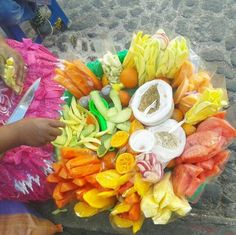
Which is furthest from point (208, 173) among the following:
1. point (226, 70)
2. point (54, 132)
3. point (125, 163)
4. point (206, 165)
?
point (226, 70)

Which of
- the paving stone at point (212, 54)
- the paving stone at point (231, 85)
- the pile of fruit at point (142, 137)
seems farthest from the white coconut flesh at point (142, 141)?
the paving stone at point (212, 54)

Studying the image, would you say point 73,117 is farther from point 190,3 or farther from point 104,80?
point 190,3

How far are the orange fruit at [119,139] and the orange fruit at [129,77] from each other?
0.20 m

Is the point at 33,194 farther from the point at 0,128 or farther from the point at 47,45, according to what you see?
the point at 47,45

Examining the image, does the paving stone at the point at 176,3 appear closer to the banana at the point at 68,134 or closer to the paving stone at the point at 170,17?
the paving stone at the point at 170,17

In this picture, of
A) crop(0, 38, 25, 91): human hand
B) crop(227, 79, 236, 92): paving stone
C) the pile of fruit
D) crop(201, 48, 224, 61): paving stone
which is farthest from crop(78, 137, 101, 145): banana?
crop(201, 48, 224, 61): paving stone

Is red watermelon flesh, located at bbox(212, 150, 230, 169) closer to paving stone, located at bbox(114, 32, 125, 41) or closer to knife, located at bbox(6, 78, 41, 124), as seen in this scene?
knife, located at bbox(6, 78, 41, 124)

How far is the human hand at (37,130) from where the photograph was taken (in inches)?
60.0

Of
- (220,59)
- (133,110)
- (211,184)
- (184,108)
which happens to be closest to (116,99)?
(133,110)

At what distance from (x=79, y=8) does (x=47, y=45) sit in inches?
12.0

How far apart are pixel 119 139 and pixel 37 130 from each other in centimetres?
28

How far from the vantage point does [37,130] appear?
1528mm

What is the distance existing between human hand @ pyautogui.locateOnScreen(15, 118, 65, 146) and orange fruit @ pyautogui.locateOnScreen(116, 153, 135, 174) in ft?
0.73

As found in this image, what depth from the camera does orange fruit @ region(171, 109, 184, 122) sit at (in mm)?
1620
